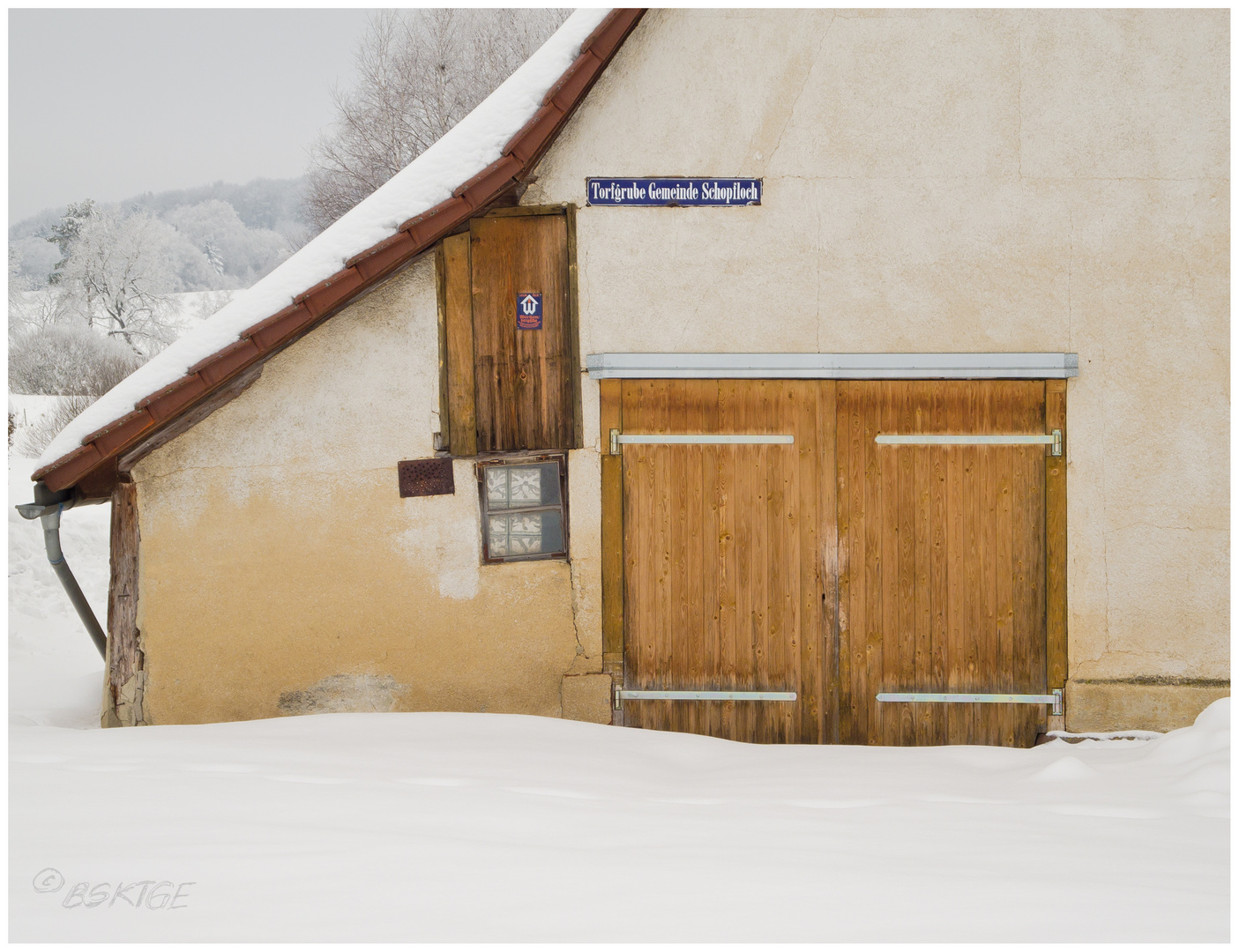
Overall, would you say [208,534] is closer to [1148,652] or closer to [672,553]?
[672,553]

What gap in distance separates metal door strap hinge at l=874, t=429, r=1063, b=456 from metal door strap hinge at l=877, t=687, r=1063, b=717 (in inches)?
56.7

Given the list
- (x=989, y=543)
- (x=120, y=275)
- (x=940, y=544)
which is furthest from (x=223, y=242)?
(x=989, y=543)

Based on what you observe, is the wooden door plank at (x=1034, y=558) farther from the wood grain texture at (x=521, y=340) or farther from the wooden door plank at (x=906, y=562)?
the wood grain texture at (x=521, y=340)

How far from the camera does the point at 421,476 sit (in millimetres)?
4883

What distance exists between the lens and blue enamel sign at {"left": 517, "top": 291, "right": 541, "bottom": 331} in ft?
16.0

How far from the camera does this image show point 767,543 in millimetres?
4988

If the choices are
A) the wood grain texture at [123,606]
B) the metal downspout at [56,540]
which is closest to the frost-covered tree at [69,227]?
the metal downspout at [56,540]

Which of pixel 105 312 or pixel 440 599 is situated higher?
pixel 105 312

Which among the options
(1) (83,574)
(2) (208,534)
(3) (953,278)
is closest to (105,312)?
(1) (83,574)

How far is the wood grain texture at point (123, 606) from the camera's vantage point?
4.81m

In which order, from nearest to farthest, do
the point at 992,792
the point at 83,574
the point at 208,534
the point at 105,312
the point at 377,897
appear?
the point at 377,897 → the point at 992,792 → the point at 208,534 → the point at 83,574 → the point at 105,312

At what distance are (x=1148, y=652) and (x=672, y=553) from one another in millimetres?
2861

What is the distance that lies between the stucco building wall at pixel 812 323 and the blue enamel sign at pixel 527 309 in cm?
28

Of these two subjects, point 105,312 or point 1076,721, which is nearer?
point 1076,721
